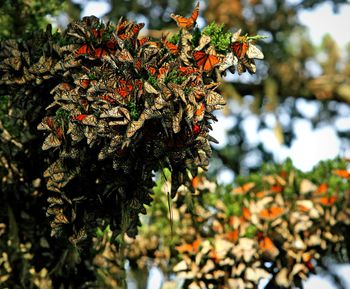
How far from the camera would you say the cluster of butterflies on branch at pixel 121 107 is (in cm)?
285

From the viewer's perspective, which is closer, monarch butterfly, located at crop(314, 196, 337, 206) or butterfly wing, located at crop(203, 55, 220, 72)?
butterfly wing, located at crop(203, 55, 220, 72)

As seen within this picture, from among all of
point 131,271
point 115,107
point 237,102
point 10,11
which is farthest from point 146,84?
point 237,102

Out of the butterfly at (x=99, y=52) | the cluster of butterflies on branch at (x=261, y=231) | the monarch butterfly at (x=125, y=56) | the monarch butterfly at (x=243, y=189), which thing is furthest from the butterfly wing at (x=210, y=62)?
the monarch butterfly at (x=243, y=189)

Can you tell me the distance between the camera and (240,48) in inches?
124

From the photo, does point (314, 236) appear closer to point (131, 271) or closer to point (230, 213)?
point (230, 213)

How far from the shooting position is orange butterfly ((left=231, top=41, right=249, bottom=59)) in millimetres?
3143

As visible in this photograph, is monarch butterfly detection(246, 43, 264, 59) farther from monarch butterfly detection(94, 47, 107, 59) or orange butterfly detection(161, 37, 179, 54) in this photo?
monarch butterfly detection(94, 47, 107, 59)

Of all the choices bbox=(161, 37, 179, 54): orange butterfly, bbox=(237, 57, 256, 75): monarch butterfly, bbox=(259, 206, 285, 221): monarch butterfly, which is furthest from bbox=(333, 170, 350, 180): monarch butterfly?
bbox=(161, 37, 179, 54): orange butterfly

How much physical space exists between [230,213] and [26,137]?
2236mm

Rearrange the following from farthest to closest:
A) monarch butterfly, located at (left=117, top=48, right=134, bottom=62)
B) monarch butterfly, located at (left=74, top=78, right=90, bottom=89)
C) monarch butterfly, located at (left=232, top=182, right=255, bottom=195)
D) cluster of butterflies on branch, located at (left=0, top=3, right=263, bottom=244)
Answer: monarch butterfly, located at (left=232, top=182, right=255, bottom=195)
monarch butterfly, located at (left=74, top=78, right=90, bottom=89)
monarch butterfly, located at (left=117, top=48, right=134, bottom=62)
cluster of butterflies on branch, located at (left=0, top=3, right=263, bottom=244)

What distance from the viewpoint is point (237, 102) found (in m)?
10.1

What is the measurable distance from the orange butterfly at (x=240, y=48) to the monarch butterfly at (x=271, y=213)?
257 cm

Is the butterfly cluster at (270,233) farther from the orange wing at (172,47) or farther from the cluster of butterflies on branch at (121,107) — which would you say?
the orange wing at (172,47)

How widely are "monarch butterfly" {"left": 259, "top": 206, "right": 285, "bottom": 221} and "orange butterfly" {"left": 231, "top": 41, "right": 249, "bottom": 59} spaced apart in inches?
101
